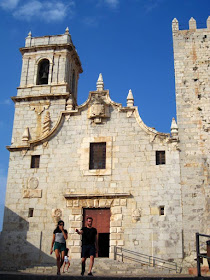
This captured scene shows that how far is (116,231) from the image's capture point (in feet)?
67.4

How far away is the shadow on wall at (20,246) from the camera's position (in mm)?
20909

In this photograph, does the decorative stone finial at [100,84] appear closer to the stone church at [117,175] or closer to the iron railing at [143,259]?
the stone church at [117,175]

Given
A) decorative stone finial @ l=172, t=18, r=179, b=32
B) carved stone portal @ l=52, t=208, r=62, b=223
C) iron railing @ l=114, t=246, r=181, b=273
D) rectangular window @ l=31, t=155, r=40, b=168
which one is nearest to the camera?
iron railing @ l=114, t=246, r=181, b=273

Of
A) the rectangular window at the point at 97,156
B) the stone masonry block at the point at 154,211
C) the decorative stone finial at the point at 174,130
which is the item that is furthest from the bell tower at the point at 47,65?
the stone masonry block at the point at 154,211

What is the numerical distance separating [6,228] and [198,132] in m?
11.7

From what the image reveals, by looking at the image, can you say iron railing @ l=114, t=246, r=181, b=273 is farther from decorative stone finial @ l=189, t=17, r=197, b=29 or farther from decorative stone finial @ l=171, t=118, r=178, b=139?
decorative stone finial @ l=189, t=17, r=197, b=29

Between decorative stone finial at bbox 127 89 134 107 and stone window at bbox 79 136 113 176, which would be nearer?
stone window at bbox 79 136 113 176

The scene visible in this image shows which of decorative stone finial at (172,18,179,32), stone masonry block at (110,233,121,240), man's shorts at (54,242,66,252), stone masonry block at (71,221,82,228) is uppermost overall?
decorative stone finial at (172,18,179,32)

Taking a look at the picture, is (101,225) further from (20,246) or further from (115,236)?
(20,246)

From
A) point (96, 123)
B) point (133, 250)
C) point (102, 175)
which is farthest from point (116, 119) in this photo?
point (133, 250)

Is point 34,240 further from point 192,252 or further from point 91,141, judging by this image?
point 192,252

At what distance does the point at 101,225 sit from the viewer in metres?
21.1

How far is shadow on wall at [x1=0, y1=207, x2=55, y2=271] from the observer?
20.9 metres

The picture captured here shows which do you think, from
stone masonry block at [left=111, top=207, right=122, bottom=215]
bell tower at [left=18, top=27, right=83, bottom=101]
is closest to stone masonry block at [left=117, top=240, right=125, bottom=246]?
stone masonry block at [left=111, top=207, right=122, bottom=215]
